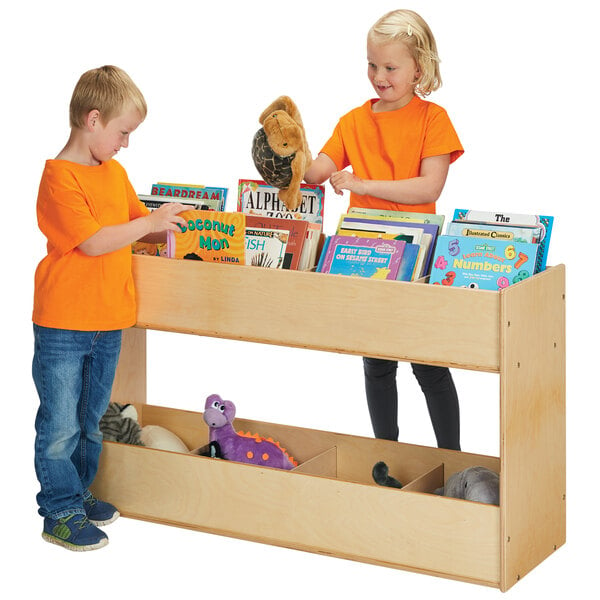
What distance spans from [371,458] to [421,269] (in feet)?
2.48

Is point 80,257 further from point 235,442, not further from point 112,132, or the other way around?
point 235,442

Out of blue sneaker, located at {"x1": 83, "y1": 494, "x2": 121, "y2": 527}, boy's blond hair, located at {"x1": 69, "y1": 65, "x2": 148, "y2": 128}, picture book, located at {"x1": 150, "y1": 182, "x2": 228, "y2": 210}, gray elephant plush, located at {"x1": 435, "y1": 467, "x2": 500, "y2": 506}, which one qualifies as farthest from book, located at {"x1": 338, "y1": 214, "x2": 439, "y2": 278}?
blue sneaker, located at {"x1": 83, "y1": 494, "x2": 121, "y2": 527}

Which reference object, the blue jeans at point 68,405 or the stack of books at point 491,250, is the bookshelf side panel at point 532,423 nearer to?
the stack of books at point 491,250

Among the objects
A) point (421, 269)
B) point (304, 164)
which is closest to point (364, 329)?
point (421, 269)

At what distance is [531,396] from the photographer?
13.0 ft

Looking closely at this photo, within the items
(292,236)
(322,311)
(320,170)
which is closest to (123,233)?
(292,236)

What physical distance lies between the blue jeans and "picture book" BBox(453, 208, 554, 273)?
1140mm

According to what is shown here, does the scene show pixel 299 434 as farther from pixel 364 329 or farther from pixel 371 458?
pixel 364 329

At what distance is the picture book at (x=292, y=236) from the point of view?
4.25 metres

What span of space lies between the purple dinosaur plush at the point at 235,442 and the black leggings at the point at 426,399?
13.2 inches

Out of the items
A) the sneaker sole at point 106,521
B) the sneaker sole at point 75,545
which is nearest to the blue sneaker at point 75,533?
the sneaker sole at point 75,545

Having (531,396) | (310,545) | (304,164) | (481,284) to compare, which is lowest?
(310,545)

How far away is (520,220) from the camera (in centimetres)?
410

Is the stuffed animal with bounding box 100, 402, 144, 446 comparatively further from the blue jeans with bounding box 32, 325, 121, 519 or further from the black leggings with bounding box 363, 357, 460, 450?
the black leggings with bounding box 363, 357, 460, 450
